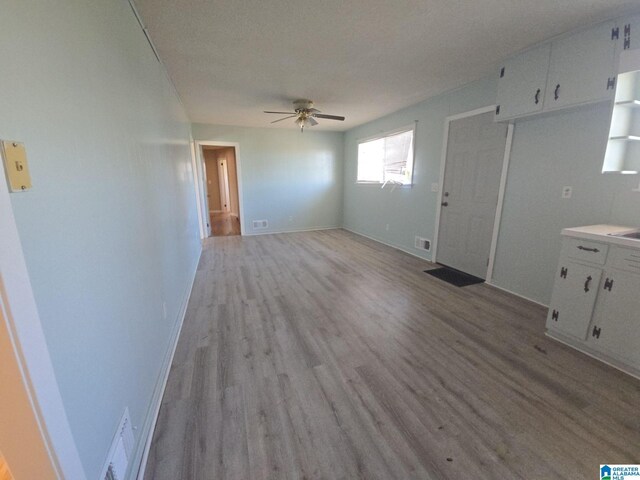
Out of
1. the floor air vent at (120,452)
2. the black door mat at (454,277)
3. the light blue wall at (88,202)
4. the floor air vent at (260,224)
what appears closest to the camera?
the light blue wall at (88,202)

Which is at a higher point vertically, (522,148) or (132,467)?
(522,148)

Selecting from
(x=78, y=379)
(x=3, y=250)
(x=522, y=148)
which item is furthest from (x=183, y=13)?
(x=522, y=148)

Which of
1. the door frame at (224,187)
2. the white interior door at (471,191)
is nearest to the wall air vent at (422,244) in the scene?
the white interior door at (471,191)

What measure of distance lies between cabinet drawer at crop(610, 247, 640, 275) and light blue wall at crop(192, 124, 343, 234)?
539cm

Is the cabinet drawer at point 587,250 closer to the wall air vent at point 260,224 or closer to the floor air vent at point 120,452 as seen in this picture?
the floor air vent at point 120,452

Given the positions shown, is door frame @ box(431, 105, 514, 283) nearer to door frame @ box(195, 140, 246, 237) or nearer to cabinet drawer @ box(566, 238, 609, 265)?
cabinet drawer @ box(566, 238, 609, 265)

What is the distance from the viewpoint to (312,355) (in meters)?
2.02

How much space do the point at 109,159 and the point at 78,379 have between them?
92 centimetres

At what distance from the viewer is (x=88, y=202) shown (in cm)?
100

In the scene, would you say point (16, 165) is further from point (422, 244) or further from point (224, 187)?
point (224, 187)

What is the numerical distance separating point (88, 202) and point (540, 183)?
360cm

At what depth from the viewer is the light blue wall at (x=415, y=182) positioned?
3.53m

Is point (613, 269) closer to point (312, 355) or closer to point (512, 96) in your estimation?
point (512, 96)

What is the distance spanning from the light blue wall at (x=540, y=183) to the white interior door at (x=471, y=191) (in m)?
0.18
